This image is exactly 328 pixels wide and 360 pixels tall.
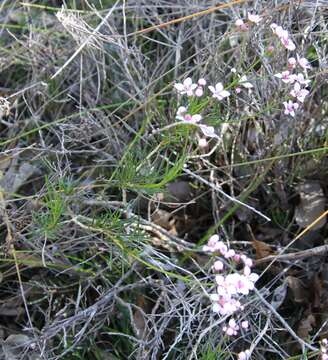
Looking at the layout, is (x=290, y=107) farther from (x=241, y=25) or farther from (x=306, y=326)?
(x=306, y=326)

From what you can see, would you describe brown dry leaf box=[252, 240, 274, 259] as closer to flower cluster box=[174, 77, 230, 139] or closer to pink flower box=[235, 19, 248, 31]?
flower cluster box=[174, 77, 230, 139]

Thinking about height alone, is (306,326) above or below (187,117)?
below

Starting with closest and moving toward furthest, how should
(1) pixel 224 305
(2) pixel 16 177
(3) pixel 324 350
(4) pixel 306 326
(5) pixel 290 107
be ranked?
(1) pixel 224 305 → (3) pixel 324 350 → (5) pixel 290 107 → (4) pixel 306 326 → (2) pixel 16 177

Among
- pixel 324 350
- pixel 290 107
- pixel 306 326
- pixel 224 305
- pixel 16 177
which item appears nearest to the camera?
pixel 224 305

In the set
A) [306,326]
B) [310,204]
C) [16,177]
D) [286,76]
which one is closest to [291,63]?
[286,76]

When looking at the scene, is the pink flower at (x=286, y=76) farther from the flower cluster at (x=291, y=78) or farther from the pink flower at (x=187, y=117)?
the pink flower at (x=187, y=117)

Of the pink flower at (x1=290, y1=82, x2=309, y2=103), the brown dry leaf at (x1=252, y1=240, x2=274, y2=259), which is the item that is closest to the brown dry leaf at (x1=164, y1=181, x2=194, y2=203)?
the brown dry leaf at (x1=252, y1=240, x2=274, y2=259)

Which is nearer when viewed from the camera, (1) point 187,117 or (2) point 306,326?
(1) point 187,117

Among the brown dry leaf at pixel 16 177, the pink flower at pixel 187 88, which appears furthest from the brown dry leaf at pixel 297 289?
the brown dry leaf at pixel 16 177

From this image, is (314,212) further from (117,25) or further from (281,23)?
(117,25)
